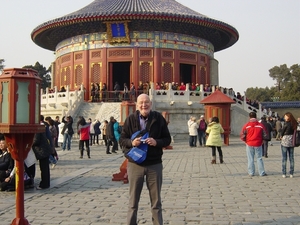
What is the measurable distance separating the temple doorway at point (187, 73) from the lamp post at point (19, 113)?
26.9 m

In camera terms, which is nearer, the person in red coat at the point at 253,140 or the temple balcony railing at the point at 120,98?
the person in red coat at the point at 253,140

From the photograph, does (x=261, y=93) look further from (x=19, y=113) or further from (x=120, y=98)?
(x=19, y=113)

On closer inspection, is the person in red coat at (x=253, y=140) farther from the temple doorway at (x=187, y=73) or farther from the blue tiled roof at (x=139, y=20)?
the temple doorway at (x=187, y=73)

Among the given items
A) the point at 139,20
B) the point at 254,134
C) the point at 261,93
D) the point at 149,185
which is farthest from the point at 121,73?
the point at 261,93

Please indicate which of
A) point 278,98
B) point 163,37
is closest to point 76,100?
point 163,37

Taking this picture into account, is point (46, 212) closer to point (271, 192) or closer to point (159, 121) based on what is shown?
point (159, 121)

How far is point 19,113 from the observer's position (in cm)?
496

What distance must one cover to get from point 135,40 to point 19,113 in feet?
83.7

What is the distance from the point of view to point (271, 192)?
719 cm

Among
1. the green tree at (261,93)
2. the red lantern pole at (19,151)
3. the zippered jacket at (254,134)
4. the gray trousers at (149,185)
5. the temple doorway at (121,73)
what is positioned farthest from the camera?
the green tree at (261,93)

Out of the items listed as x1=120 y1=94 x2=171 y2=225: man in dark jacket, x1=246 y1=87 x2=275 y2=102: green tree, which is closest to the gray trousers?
x1=120 y1=94 x2=171 y2=225: man in dark jacket

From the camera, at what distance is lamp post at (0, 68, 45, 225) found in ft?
16.0

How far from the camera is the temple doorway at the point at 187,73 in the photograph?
31625 mm

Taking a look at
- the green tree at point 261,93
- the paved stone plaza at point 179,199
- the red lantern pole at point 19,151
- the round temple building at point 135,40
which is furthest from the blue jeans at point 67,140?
the green tree at point 261,93
